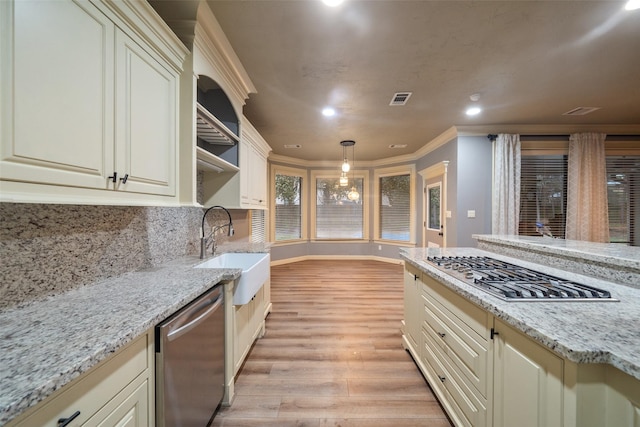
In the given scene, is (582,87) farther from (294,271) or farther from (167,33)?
(294,271)

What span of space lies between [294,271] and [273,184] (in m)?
2.03

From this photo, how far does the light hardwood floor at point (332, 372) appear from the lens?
1595mm

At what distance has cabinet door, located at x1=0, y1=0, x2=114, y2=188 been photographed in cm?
73

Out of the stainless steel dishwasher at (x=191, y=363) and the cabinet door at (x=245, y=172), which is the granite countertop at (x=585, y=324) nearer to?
the stainless steel dishwasher at (x=191, y=363)

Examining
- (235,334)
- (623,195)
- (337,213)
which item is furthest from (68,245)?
(623,195)

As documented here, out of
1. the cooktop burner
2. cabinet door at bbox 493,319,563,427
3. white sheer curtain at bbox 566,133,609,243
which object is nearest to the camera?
cabinet door at bbox 493,319,563,427

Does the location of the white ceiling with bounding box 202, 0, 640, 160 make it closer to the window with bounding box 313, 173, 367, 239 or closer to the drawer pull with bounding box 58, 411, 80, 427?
the drawer pull with bounding box 58, 411, 80, 427

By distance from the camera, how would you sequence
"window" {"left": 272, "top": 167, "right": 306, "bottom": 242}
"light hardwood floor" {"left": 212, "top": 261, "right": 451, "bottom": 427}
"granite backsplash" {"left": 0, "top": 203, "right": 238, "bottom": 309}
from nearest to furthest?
"granite backsplash" {"left": 0, "top": 203, "right": 238, "bottom": 309} < "light hardwood floor" {"left": 212, "top": 261, "right": 451, "bottom": 427} < "window" {"left": 272, "top": 167, "right": 306, "bottom": 242}

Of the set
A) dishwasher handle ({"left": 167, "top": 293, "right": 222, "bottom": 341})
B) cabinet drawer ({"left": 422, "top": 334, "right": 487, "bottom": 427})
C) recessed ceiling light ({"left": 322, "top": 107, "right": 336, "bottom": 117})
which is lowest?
cabinet drawer ({"left": 422, "top": 334, "right": 487, "bottom": 427})

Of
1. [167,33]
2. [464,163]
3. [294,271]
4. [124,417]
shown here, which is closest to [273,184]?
[294,271]

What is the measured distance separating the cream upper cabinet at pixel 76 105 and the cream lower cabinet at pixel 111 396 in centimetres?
58

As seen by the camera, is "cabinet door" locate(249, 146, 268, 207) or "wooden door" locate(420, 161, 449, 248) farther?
"wooden door" locate(420, 161, 449, 248)

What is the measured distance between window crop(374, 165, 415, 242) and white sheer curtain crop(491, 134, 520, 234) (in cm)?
201

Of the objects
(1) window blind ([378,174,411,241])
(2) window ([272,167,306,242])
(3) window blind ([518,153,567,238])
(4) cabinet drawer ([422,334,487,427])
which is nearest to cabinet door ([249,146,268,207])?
(2) window ([272,167,306,242])
